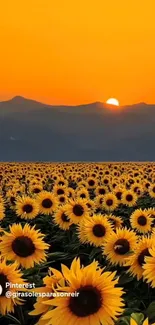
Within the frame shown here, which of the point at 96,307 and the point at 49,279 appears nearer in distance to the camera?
the point at 96,307

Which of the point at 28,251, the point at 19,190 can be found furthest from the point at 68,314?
the point at 19,190

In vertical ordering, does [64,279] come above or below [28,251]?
below

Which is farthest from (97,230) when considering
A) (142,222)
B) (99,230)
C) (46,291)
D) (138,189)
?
(138,189)

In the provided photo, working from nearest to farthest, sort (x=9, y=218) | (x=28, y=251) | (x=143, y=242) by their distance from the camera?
(x=143, y=242) → (x=28, y=251) → (x=9, y=218)

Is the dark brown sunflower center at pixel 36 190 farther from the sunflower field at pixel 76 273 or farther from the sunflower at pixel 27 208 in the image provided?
the sunflower at pixel 27 208

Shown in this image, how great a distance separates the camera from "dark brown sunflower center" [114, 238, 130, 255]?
6.36 metres

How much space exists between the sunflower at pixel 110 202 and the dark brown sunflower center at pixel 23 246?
7819 mm

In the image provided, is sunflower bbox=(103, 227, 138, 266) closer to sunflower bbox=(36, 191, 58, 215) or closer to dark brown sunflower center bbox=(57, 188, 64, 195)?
sunflower bbox=(36, 191, 58, 215)

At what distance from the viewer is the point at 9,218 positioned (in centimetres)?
1343

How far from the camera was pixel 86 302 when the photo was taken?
11.7ft

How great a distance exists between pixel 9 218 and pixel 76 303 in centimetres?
1006

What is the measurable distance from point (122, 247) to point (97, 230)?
4.57 feet

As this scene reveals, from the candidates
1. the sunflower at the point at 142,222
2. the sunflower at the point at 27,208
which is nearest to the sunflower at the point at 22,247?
the sunflower at the point at 142,222

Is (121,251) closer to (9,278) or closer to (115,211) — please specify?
(9,278)
